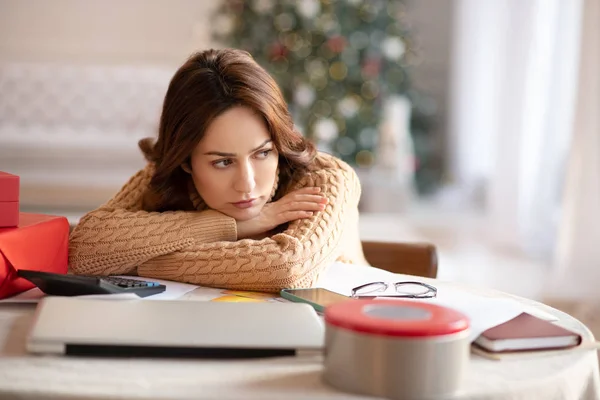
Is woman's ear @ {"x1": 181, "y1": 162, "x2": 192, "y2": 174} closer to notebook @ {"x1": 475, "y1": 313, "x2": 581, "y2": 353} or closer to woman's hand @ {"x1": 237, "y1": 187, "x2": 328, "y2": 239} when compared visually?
woman's hand @ {"x1": 237, "y1": 187, "x2": 328, "y2": 239}

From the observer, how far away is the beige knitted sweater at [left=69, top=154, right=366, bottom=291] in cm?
134

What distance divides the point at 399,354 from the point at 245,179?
2.20ft

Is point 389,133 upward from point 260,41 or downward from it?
downward

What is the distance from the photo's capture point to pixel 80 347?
3.20 ft

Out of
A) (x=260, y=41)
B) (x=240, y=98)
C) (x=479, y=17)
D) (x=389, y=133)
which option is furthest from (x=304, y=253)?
(x=479, y=17)

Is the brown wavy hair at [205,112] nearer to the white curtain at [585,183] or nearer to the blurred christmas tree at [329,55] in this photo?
A: the white curtain at [585,183]

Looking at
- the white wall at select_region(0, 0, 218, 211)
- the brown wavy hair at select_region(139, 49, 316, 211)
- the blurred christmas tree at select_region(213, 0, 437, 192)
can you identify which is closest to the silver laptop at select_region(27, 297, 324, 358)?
the brown wavy hair at select_region(139, 49, 316, 211)

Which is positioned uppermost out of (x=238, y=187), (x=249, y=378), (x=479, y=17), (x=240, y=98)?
(x=479, y=17)

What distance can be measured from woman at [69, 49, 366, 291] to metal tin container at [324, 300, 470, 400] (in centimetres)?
47

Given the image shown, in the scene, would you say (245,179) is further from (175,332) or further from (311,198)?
(175,332)

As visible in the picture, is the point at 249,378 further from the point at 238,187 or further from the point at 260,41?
the point at 260,41

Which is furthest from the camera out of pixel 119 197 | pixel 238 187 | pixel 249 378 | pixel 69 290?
pixel 119 197

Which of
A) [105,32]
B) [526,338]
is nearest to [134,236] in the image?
[526,338]

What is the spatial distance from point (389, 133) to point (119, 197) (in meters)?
3.97
